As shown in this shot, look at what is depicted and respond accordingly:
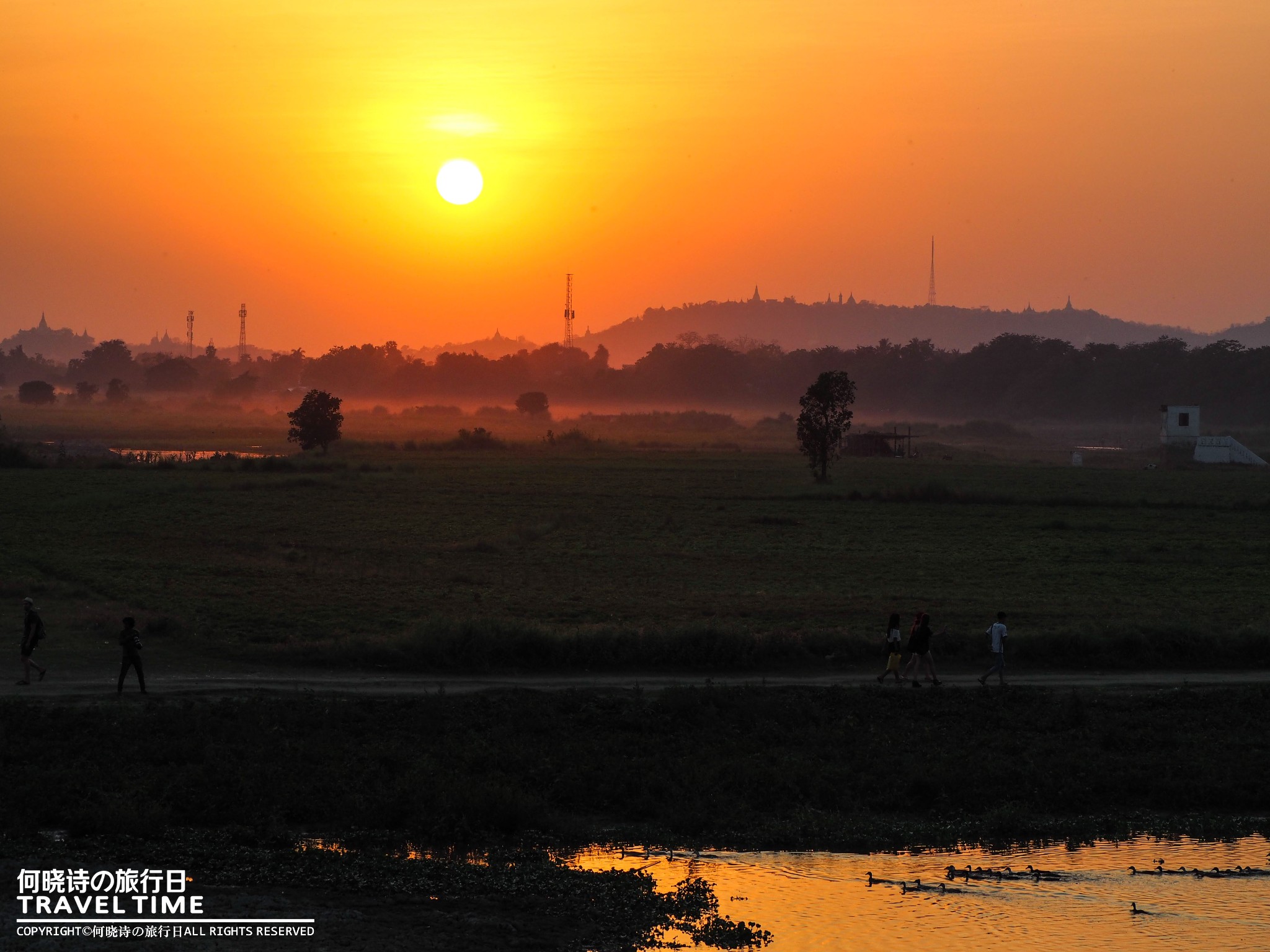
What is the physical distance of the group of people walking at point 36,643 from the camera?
78.1ft

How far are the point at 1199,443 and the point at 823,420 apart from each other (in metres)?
37.4

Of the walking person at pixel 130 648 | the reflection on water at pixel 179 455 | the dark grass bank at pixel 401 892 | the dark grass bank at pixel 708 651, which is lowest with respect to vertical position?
the dark grass bank at pixel 401 892

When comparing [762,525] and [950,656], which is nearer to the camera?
[950,656]

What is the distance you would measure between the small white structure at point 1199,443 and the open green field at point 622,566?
21113mm

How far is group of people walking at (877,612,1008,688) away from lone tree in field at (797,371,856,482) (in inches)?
2294

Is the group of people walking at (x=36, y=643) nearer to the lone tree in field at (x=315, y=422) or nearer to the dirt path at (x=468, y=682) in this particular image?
the dirt path at (x=468, y=682)

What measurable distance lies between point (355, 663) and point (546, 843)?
10.4 m

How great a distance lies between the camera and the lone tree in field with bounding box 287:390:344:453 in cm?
10956

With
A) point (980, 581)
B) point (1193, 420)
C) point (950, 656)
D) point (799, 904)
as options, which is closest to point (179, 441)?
point (1193, 420)

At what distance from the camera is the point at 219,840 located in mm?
18156

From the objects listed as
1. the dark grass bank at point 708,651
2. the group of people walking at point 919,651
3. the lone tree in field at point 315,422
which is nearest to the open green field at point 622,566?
the dark grass bank at point 708,651

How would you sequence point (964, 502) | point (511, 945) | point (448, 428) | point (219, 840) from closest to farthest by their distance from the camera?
A: point (511, 945) → point (219, 840) → point (964, 502) → point (448, 428)

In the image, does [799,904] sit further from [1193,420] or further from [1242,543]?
[1193,420]

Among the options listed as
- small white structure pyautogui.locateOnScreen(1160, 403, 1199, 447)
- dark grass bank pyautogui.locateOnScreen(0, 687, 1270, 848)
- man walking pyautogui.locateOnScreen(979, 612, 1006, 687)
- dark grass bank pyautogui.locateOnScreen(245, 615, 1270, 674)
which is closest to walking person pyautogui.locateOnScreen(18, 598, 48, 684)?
dark grass bank pyautogui.locateOnScreen(0, 687, 1270, 848)
